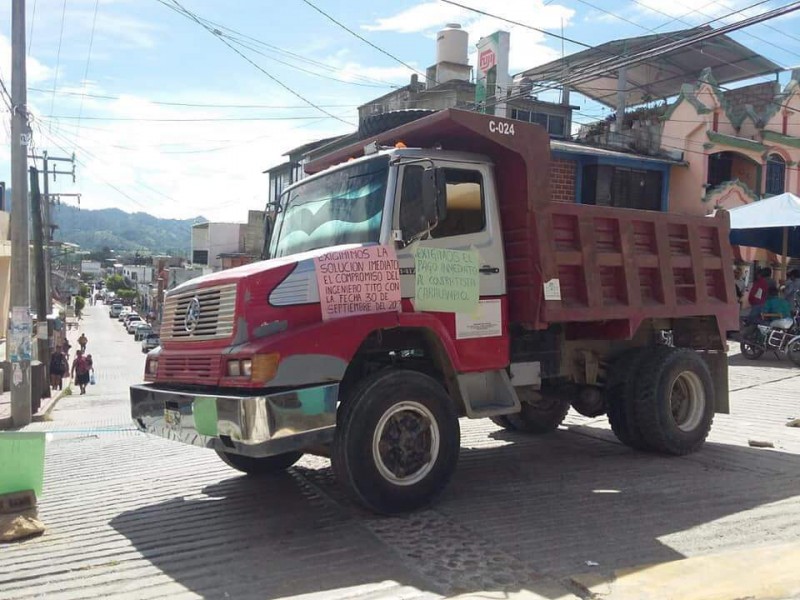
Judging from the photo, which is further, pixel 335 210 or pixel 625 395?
pixel 625 395

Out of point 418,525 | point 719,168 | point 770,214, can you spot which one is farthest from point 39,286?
point 719,168

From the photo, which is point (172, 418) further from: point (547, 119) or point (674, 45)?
point (547, 119)

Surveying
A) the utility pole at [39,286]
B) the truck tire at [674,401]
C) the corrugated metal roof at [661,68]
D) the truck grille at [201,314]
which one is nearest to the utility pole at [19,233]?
the utility pole at [39,286]

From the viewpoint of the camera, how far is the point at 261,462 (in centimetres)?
662

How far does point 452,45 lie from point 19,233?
63.8ft

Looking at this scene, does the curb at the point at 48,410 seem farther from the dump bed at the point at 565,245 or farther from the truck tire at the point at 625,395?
the truck tire at the point at 625,395

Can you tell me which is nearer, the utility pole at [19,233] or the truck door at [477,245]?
the truck door at [477,245]

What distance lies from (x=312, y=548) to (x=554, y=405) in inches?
172

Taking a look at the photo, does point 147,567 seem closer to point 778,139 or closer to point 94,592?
point 94,592

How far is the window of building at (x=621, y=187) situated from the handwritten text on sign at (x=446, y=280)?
14706 millimetres

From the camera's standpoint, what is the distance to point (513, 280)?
6332mm

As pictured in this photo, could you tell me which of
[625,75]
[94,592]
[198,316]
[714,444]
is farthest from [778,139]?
[94,592]

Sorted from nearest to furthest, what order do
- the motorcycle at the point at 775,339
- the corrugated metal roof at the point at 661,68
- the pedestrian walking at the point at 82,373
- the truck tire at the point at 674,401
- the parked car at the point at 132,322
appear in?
the truck tire at the point at 674,401
the motorcycle at the point at 775,339
the corrugated metal roof at the point at 661,68
the pedestrian walking at the point at 82,373
the parked car at the point at 132,322

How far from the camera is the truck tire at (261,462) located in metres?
6.48
